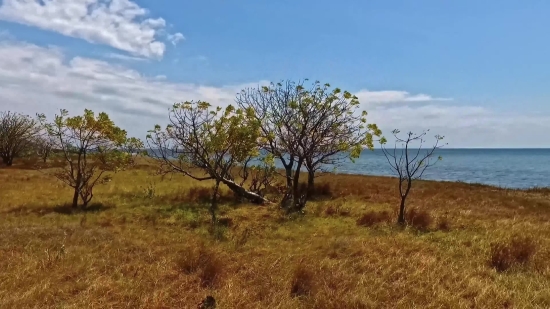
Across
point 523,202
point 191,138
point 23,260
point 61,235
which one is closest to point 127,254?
point 23,260

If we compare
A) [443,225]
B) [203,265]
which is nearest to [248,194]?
[443,225]

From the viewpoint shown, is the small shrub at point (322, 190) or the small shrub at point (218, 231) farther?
the small shrub at point (322, 190)

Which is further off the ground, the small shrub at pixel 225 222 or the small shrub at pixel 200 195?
the small shrub at pixel 200 195

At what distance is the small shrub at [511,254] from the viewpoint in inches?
362

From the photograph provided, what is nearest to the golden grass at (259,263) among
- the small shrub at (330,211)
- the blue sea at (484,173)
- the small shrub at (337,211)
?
the small shrub at (337,211)

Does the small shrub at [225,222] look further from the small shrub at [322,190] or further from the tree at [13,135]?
the tree at [13,135]

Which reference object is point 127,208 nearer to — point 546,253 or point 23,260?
point 23,260

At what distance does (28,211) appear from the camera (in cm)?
1570

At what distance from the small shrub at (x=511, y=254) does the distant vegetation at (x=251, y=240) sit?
0.03 metres

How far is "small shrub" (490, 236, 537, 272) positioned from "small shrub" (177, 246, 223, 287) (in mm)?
6484

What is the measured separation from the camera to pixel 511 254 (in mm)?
9531

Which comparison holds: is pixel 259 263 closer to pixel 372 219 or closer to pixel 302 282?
pixel 302 282

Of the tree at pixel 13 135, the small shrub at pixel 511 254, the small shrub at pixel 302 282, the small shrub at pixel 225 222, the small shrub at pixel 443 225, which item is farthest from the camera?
the tree at pixel 13 135

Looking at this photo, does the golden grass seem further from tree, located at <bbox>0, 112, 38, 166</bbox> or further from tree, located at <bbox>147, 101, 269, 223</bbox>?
tree, located at <bbox>0, 112, 38, 166</bbox>
